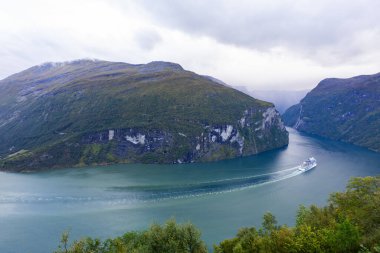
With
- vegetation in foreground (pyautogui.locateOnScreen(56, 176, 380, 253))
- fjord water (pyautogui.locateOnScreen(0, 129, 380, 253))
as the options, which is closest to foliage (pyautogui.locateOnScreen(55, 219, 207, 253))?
vegetation in foreground (pyautogui.locateOnScreen(56, 176, 380, 253))

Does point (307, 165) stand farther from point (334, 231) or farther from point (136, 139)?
point (334, 231)

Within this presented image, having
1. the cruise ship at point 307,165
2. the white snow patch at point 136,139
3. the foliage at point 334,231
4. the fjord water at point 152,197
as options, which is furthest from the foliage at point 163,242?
the white snow patch at point 136,139

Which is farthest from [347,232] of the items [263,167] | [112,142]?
[112,142]

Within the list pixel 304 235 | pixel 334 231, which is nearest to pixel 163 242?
pixel 304 235

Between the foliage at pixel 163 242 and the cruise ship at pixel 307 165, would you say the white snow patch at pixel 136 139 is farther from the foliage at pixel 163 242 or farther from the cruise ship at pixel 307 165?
the foliage at pixel 163 242

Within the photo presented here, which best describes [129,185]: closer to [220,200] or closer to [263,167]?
[220,200]
